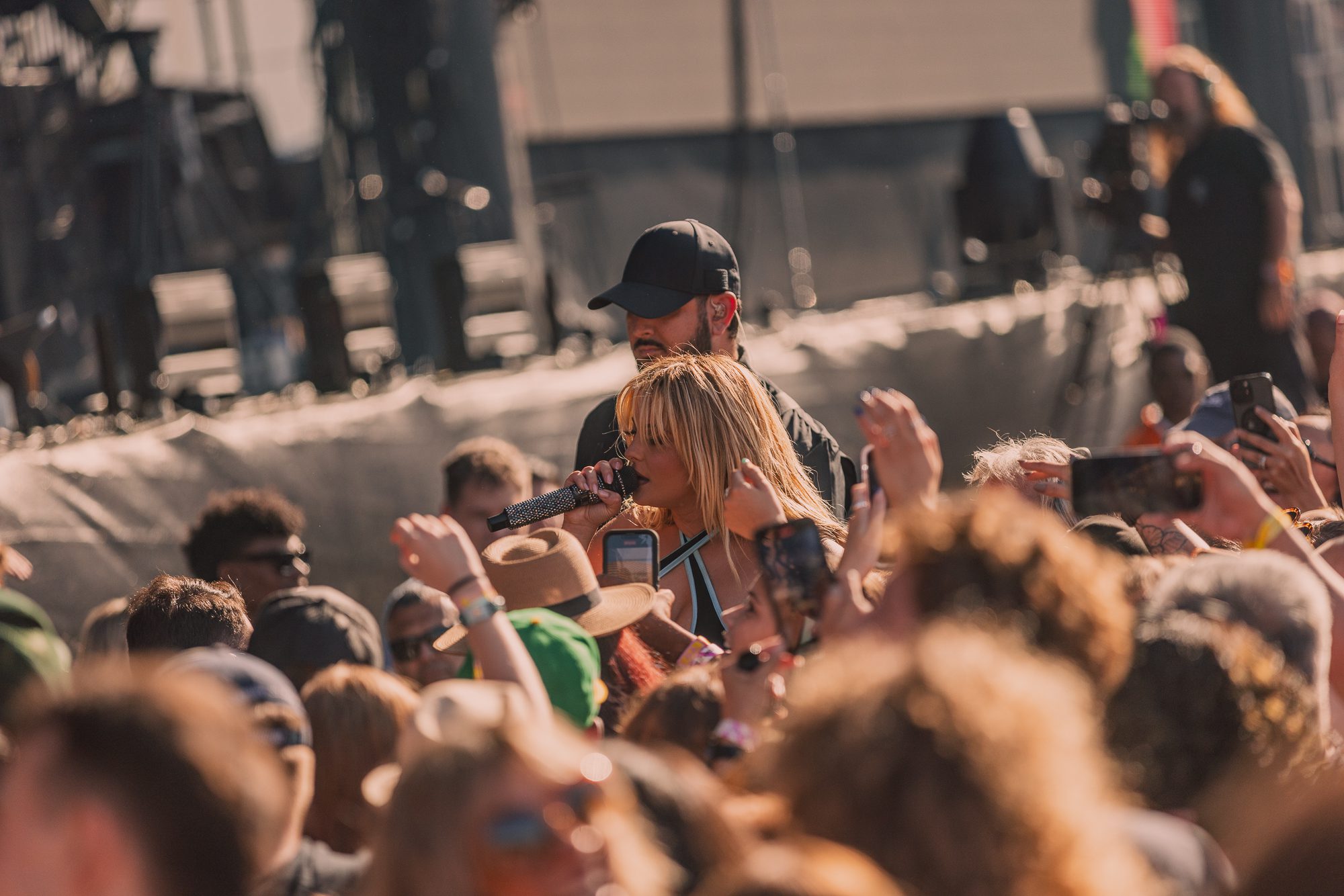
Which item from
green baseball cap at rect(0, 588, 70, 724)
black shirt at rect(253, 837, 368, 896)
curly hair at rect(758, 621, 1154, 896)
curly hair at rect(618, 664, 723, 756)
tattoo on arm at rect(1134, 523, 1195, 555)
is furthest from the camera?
tattoo on arm at rect(1134, 523, 1195, 555)

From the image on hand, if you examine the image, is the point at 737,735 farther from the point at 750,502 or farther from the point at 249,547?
the point at 249,547

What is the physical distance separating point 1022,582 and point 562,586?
1.34 m

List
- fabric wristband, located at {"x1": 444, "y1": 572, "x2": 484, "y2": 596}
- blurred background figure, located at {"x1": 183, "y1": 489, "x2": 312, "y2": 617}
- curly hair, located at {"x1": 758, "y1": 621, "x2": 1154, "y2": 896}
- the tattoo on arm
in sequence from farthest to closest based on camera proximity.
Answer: blurred background figure, located at {"x1": 183, "y1": 489, "x2": 312, "y2": 617}
the tattoo on arm
fabric wristband, located at {"x1": 444, "y1": 572, "x2": 484, "y2": 596}
curly hair, located at {"x1": 758, "y1": 621, "x2": 1154, "y2": 896}

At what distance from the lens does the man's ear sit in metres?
4.13

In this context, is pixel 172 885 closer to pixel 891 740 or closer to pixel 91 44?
pixel 891 740

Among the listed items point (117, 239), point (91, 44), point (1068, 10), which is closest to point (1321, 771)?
point (91, 44)

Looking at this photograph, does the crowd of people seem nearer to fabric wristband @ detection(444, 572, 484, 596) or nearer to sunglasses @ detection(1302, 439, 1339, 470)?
fabric wristband @ detection(444, 572, 484, 596)

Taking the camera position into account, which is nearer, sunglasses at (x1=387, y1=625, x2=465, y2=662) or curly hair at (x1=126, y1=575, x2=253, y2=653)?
curly hair at (x1=126, y1=575, x2=253, y2=653)

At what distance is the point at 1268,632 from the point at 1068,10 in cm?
2093

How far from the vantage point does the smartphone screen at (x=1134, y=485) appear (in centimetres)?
265

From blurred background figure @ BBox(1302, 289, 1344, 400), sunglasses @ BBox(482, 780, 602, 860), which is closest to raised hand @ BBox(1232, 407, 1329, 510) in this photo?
sunglasses @ BBox(482, 780, 602, 860)

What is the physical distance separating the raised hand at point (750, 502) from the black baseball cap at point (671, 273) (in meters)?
1.15

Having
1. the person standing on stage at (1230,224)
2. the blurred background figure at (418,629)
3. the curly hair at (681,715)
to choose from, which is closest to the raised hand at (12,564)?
the blurred background figure at (418,629)

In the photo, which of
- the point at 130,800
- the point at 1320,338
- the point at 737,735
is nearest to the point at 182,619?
the point at 737,735
